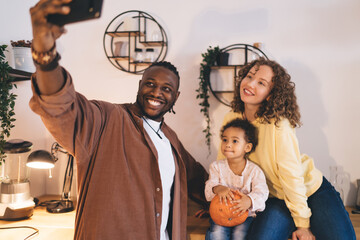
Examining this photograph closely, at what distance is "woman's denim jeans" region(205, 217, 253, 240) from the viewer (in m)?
1.53

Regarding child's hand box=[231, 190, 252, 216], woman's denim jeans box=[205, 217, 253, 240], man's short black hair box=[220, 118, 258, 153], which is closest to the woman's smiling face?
man's short black hair box=[220, 118, 258, 153]

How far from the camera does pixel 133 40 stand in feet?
7.98

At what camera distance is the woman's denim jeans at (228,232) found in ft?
5.03

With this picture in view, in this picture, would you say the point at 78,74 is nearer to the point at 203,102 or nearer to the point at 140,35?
the point at 140,35

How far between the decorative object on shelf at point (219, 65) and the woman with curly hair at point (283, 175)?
0.42 m

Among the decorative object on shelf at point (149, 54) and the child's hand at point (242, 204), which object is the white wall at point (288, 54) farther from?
the child's hand at point (242, 204)

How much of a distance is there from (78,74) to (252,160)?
1.75 meters

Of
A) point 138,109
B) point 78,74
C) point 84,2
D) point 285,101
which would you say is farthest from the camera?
point 78,74

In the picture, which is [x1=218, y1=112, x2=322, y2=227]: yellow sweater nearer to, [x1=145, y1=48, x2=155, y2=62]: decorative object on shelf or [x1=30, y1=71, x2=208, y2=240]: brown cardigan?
[x1=30, y1=71, x2=208, y2=240]: brown cardigan

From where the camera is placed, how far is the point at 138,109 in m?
1.41

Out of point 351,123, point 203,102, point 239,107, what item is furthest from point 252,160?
point 351,123

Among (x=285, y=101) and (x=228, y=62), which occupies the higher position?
(x=228, y=62)

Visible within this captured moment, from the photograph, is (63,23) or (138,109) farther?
(138,109)

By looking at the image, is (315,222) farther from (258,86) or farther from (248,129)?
(258,86)
